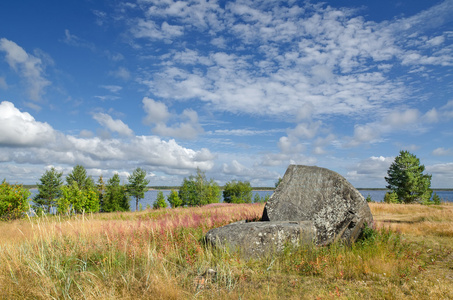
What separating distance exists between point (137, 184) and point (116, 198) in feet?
19.6

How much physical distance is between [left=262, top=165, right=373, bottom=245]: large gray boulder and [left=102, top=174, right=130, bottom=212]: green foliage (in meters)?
53.3

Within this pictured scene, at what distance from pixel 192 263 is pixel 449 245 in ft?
27.4

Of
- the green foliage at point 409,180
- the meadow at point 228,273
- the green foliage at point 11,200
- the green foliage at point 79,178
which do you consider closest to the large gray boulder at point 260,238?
the meadow at point 228,273

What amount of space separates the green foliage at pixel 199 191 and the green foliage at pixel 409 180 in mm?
32974

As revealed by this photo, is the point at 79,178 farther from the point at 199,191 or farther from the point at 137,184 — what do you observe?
the point at 199,191

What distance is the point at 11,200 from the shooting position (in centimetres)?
2134

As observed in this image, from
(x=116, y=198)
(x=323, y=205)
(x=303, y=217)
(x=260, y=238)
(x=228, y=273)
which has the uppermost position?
(x=323, y=205)

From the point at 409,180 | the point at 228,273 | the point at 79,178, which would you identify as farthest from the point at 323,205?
the point at 79,178

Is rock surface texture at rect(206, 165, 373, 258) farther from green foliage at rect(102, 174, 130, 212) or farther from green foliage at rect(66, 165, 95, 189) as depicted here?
green foliage at rect(66, 165, 95, 189)

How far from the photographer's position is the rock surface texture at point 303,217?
21.7ft

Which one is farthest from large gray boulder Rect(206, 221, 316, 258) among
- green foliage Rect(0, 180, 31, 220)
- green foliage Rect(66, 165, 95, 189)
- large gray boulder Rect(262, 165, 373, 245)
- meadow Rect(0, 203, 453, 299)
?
green foliage Rect(66, 165, 95, 189)

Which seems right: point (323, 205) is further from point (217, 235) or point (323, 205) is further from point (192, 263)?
point (192, 263)

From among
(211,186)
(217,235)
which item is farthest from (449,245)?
(211,186)

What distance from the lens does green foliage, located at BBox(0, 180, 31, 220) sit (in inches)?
827
